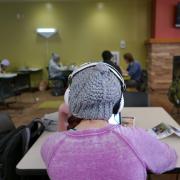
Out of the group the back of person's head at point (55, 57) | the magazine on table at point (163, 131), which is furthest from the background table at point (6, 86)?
the magazine on table at point (163, 131)

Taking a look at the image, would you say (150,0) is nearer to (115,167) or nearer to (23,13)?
(23,13)

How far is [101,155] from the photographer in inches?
40.1

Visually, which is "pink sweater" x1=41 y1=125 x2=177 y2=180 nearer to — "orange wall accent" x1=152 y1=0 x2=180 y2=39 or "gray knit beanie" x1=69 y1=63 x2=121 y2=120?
"gray knit beanie" x1=69 y1=63 x2=121 y2=120

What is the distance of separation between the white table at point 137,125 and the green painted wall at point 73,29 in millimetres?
6475

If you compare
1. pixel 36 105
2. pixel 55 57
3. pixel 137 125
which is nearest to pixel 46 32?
pixel 55 57

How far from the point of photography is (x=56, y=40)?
29.5ft

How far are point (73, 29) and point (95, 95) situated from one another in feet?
26.6

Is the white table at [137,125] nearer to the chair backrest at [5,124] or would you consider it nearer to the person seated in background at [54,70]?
the chair backrest at [5,124]

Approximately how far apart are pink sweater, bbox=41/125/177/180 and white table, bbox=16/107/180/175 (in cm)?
39

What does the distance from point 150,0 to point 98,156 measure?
826 centimetres

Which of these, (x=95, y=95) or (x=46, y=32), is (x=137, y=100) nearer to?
(x=95, y=95)

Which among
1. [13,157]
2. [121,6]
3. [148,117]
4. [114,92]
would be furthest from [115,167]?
[121,6]

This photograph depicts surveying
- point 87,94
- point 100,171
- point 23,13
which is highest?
point 23,13

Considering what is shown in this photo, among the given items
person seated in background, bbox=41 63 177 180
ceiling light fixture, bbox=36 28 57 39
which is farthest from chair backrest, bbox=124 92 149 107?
ceiling light fixture, bbox=36 28 57 39
